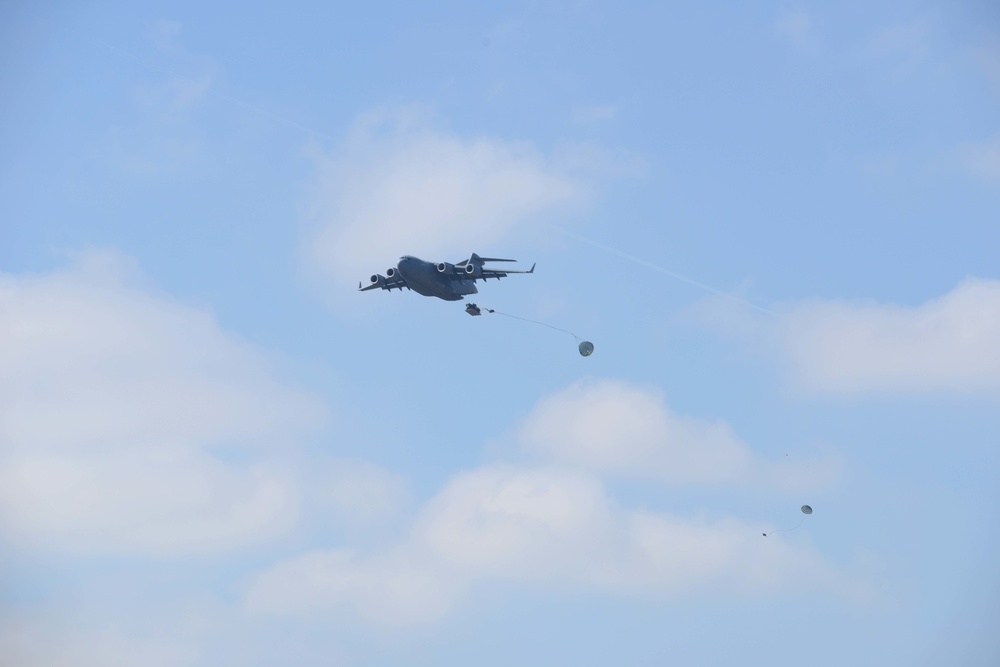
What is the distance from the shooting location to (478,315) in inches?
4582

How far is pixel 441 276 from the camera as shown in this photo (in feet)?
381

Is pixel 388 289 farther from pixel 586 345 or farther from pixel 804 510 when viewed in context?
pixel 804 510

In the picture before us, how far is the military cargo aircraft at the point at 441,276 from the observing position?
113812 millimetres

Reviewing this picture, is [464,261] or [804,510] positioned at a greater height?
[464,261]

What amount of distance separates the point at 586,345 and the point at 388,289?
18.3 metres

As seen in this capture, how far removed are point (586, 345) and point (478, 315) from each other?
9.24 m

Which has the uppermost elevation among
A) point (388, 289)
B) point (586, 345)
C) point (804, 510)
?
point (388, 289)

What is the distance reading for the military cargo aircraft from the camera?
114 metres

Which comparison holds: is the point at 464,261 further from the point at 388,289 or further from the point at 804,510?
the point at 804,510

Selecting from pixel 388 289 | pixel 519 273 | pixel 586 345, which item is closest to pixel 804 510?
pixel 586 345

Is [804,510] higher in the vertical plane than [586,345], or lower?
lower

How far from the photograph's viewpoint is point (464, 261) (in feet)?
385

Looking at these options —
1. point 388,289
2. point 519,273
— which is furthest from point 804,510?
point 388,289

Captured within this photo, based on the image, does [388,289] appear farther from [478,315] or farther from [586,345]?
[586,345]
